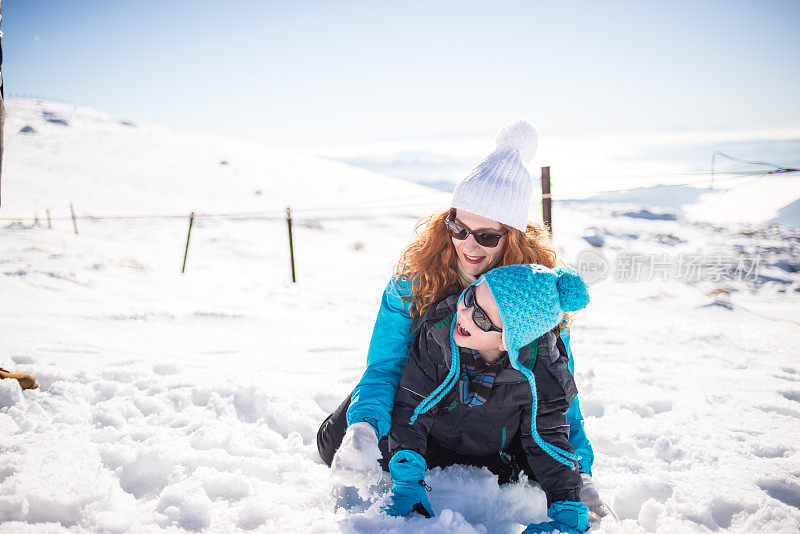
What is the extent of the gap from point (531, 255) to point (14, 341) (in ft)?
11.1

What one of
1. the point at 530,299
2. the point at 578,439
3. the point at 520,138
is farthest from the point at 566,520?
the point at 520,138

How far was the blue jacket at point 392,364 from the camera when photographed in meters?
1.77

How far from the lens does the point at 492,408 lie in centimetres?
167

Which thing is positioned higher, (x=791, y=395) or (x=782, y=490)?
(x=782, y=490)

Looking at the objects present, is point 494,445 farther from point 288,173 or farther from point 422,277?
point 288,173

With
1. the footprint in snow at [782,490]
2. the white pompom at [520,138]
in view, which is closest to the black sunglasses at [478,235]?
the white pompom at [520,138]

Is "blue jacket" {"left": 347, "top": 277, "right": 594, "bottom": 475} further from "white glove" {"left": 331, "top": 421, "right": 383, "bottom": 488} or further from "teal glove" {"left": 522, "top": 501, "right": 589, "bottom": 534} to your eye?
"teal glove" {"left": 522, "top": 501, "right": 589, "bottom": 534}

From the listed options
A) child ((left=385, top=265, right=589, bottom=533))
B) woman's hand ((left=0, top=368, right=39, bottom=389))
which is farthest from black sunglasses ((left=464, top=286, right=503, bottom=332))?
woman's hand ((left=0, top=368, right=39, bottom=389))

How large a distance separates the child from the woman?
105 millimetres

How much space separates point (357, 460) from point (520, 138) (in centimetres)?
139

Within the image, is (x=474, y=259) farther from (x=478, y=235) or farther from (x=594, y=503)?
(x=594, y=503)

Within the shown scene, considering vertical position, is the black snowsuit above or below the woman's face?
below

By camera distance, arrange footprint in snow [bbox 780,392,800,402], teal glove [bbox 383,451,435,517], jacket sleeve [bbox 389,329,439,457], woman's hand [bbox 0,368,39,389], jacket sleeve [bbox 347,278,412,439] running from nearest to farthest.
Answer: teal glove [bbox 383,451,435,517], jacket sleeve [bbox 389,329,439,457], jacket sleeve [bbox 347,278,412,439], woman's hand [bbox 0,368,39,389], footprint in snow [bbox 780,392,800,402]

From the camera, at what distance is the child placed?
4.88ft
